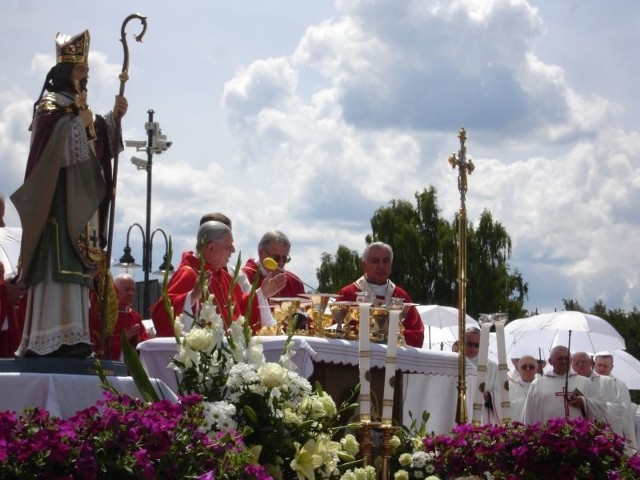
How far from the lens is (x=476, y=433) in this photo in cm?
709

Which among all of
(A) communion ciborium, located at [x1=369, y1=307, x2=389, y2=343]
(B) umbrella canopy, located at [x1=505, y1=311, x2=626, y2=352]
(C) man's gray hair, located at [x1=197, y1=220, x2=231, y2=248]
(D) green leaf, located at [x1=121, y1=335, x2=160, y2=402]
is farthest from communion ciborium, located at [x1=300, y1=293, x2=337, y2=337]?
(B) umbrella canopy, located at [x1=505, y1=311, x2=626, y2=352]

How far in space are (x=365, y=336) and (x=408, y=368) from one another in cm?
134

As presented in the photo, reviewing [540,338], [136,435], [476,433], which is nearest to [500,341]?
[476,433]

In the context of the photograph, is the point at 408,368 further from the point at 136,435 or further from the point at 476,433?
the point at 136,435

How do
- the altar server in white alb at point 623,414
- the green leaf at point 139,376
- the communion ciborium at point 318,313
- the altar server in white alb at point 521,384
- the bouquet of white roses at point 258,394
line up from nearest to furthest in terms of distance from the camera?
the bouquet of white roses at point 258,394, the green leaf at point 139,376, the communion ciborium at point 318,313, the altar server in white alb at point 623,414, the altar server in white alb at point 521,384

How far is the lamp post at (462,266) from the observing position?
8266mm

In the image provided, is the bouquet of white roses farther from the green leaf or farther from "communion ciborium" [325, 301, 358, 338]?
"communion ciborium" [325, 301, 358, 338]

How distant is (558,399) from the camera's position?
13.1 m

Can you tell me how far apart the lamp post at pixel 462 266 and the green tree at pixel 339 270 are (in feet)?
106

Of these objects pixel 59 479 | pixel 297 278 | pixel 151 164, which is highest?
pixel 151 164

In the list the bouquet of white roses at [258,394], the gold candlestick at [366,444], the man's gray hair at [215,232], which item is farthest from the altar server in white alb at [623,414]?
the bouquet of white roses at [258,394]

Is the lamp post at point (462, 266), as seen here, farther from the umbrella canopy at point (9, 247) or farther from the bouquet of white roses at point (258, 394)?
the umbrella canopy at point (9, 247)

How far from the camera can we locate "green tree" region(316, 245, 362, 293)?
1655 inches

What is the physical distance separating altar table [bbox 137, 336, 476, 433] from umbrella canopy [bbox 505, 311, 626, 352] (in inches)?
266
